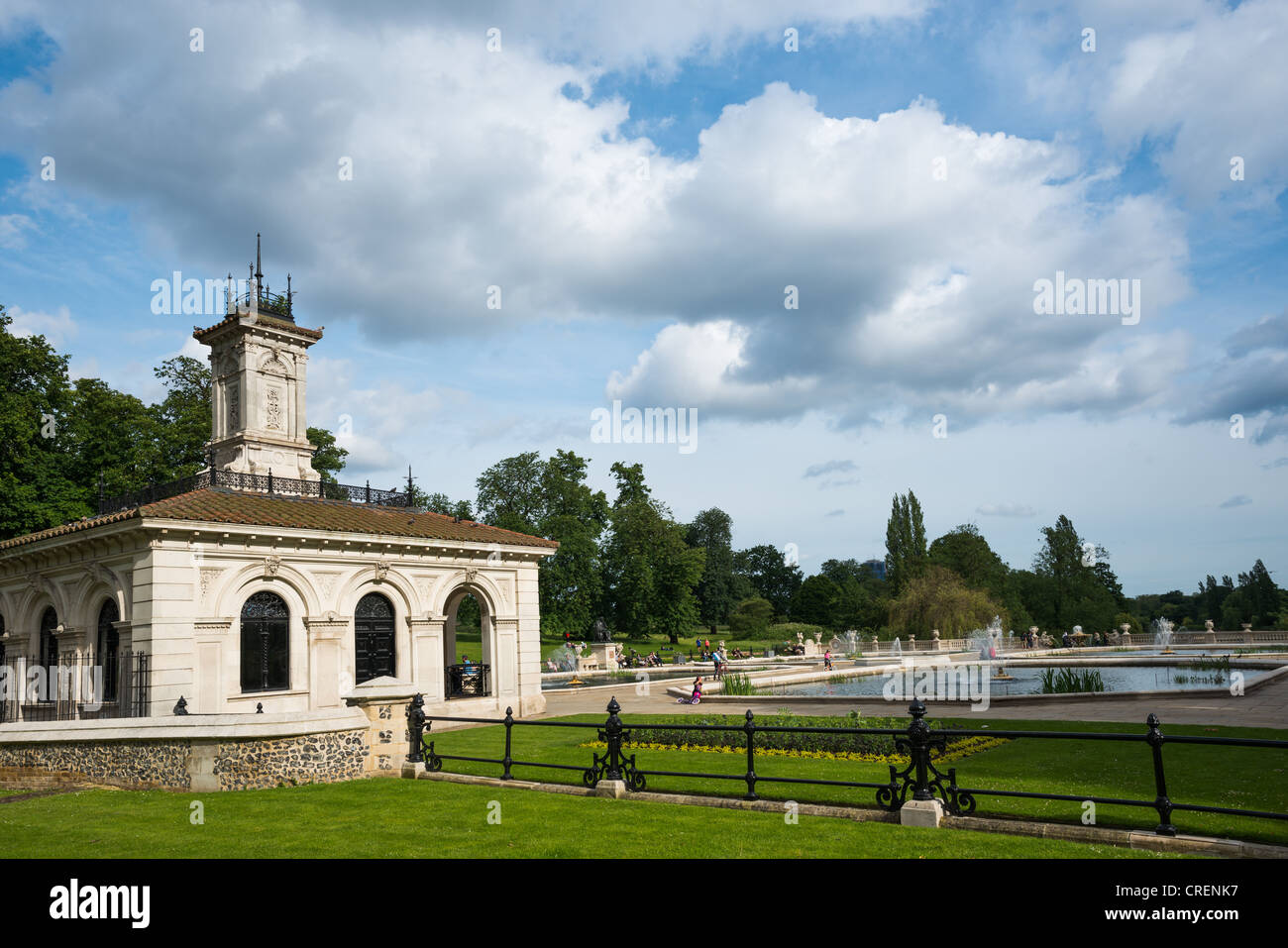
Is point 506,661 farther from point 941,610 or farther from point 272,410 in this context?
point 941,610

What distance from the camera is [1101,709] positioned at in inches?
792

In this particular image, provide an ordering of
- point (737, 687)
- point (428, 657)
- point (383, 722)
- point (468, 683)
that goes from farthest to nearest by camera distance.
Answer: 1. point (737, 687)
2. point (468, 683)
3. point (428, 657)
4. point (383, 722)

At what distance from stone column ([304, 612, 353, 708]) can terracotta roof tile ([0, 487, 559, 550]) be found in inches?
96.7

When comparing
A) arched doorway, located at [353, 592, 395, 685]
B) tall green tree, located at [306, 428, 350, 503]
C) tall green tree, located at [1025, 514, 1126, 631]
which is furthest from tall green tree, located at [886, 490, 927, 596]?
arched doorway, located at [353, 592, 395, 685]

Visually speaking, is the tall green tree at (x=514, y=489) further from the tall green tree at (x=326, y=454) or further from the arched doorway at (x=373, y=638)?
the arched doorway at (x=373, y=638)

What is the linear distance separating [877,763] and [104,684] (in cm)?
1883

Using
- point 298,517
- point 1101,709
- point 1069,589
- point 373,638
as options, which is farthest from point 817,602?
point 298,517

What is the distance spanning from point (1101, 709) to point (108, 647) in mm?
24159

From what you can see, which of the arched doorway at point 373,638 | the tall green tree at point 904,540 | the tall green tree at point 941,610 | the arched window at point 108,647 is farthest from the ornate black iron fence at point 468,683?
the tall green tree at point 904,540

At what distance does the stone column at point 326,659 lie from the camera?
2222cm

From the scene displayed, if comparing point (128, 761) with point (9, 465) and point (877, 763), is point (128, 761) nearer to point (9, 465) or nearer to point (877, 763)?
point (877, 763)

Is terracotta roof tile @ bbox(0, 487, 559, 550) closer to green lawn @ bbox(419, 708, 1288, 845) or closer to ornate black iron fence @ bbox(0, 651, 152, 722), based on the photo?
ornate black iron fence @ bbox(0, 651, 152, 722)

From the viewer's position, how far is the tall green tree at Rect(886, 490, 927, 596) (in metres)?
82.1
